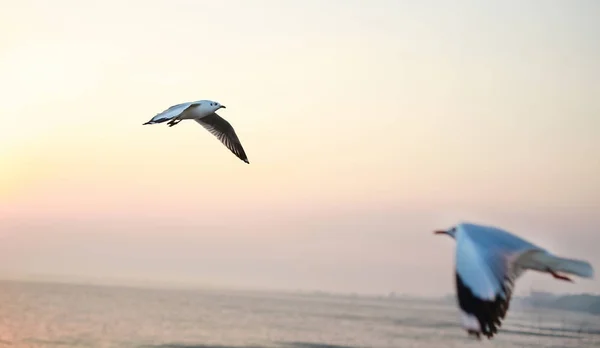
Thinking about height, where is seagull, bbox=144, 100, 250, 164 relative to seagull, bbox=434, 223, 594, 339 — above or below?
above

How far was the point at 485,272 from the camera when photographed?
9.14ft

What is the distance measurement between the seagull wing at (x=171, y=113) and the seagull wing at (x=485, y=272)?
10.8ft

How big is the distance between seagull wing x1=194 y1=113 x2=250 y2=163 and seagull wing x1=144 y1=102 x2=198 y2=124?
1.84 m

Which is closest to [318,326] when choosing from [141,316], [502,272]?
[141,316]

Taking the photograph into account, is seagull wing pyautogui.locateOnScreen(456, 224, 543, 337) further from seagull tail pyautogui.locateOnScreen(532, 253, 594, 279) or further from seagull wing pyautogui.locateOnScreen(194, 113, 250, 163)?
seagull wing pyautogui.locateOnScreen(194, 113, 250, 163)

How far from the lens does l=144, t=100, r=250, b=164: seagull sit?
620 centimetres

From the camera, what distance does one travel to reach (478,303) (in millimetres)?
2750

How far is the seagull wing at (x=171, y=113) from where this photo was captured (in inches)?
235

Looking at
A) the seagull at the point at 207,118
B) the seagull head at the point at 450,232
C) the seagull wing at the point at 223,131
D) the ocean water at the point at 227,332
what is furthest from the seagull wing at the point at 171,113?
the ocean water at the point at 227,332

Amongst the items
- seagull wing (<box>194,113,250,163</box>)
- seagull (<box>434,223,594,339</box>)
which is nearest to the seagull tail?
seagull (<box>434,223,594,339</box>)

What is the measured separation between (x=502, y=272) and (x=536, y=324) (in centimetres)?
4489

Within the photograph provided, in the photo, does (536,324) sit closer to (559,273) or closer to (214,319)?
(214,319)

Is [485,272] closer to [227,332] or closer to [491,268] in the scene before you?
[491,268]

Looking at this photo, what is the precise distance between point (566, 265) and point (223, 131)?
6093mm
